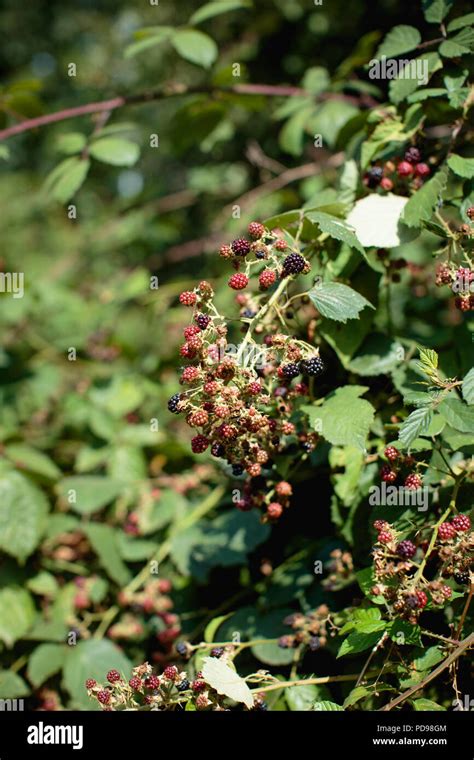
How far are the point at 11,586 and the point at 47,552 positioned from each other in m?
0.17

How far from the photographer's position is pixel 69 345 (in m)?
2.91

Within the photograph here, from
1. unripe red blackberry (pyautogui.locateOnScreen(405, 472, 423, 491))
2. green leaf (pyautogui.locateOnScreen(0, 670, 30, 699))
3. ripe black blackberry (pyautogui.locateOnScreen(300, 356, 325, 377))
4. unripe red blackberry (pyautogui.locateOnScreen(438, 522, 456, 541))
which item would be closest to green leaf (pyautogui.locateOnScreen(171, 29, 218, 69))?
ripe black blackberry (pyautogui.locateOnScreen(300, 356, 325, 377))

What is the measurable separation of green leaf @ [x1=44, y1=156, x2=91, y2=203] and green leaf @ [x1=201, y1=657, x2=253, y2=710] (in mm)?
1367

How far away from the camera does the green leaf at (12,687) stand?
1.91m

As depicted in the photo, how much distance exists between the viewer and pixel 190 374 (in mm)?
1223

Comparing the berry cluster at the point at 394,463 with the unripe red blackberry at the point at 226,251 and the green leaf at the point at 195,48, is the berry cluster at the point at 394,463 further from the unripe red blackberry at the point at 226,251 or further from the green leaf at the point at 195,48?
the green leaf at the point at 195,48

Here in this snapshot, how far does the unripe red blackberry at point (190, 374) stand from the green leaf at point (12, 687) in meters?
1.20

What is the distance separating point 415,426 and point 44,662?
1.33 metres

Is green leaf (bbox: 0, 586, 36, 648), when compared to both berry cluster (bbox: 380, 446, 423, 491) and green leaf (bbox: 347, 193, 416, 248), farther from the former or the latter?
green leaf (bbox: 347, 193, 416, 248)

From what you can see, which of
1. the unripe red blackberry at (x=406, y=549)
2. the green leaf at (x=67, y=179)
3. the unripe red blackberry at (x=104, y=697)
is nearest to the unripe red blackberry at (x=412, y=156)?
the unripe red blackberry at (x=406, y=549)

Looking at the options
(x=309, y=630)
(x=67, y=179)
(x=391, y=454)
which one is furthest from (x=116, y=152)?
(x=309, y=630)

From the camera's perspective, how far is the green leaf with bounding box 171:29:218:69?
2.26 metres
